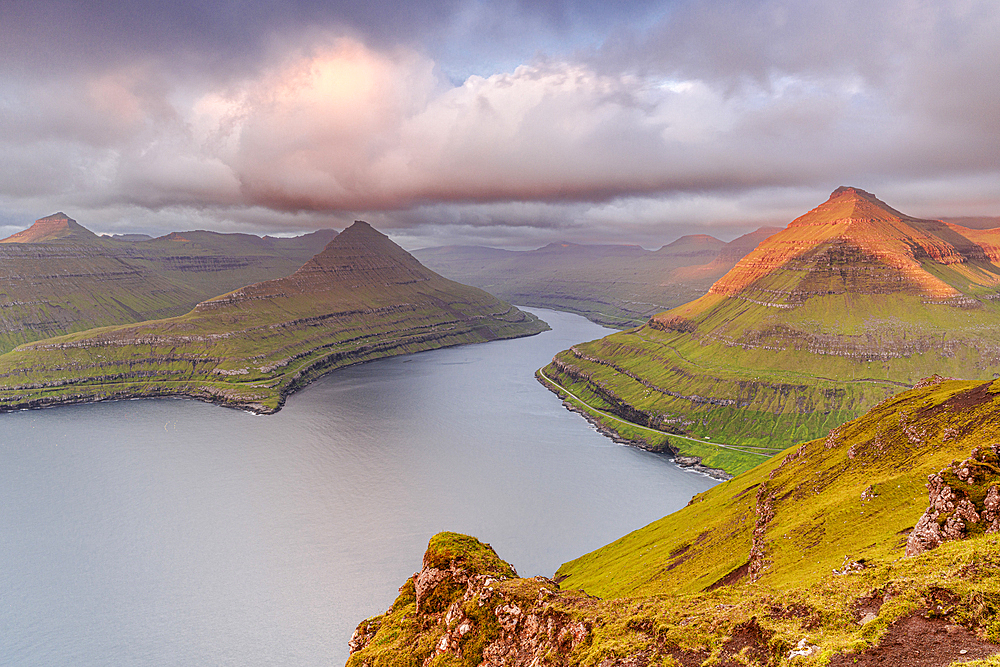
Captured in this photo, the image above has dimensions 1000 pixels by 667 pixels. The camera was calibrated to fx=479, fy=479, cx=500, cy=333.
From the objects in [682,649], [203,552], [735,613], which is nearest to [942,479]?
[735,613]

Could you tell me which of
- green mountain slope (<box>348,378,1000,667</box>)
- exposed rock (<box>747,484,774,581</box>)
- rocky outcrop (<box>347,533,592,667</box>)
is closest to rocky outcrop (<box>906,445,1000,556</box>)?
green mountain slope (<box>348,378,1000,667</box>)

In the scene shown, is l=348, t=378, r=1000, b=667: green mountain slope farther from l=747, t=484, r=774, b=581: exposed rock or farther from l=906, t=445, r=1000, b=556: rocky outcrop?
l=747, t=484, r=774, b=581: exposed rock

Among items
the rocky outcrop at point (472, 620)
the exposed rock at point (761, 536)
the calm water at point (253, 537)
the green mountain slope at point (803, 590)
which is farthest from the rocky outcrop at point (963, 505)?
the calm water at point (253, 537)

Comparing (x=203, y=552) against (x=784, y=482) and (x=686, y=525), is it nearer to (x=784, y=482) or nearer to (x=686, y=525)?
(x=686, y=525)

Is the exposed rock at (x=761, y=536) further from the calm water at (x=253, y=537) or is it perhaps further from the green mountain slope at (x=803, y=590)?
the calm water at (x=253, y=537)

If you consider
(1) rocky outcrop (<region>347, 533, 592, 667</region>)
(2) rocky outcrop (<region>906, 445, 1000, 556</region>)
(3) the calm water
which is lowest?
(3) the calm water

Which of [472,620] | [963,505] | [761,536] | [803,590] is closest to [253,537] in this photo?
[472,620]
